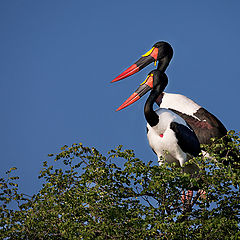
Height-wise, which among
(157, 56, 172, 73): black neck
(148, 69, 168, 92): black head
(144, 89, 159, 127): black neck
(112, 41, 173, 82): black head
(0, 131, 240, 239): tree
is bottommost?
(0, 131, 240, 239): tree

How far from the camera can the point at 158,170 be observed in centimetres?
769

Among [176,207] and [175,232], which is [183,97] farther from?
[175,232]

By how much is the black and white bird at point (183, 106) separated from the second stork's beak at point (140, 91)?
0.65 metres

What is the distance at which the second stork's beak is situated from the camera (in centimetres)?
1062

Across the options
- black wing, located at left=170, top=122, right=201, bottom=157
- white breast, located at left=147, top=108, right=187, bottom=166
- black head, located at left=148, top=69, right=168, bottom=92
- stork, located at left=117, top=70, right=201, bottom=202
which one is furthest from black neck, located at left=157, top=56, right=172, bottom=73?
black wing, located at left=170, top=122, right=201, bottom=157

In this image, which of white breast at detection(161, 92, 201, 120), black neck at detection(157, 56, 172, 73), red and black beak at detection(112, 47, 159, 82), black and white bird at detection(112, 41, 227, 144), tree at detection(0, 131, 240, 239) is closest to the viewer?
tree at detection(0, 131, 240, 239)

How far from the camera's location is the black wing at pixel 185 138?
9.69 m

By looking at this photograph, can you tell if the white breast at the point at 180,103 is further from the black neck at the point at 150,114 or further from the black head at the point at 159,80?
the black neck at the point at 150,114

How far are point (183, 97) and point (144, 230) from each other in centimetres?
597

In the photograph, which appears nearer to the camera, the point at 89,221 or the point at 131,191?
the point at 89,221

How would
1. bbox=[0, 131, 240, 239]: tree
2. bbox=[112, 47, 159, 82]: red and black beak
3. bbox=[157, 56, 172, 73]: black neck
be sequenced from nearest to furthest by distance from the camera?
1. bbox=[0, 131, 240, 239]: tree
2. bbox=[157, 56, 172, 73]: black neck
3. bbox=[112, 47, 159, 82]: red and black beak

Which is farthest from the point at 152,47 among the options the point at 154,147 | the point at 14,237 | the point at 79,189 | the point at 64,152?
the point at 14,237

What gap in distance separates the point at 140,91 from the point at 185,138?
173cm

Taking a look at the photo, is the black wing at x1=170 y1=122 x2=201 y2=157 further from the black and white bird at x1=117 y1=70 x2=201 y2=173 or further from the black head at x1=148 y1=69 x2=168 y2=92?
the black head at x1=148 y1=69 x2=168 y2=92
